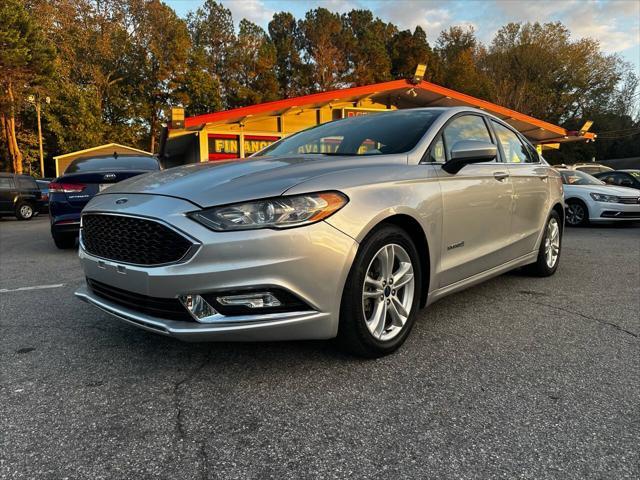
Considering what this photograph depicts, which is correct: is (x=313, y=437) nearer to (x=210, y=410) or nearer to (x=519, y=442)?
(x=210, y=410)

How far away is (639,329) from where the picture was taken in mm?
3260

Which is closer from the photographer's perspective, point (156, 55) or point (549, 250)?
point (549, 250)

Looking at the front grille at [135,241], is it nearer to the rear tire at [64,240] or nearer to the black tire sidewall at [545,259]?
the black tire sidewall at [545,259]

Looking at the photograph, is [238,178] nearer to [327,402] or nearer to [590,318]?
[327,402]

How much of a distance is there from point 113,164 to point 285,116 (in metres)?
12.8

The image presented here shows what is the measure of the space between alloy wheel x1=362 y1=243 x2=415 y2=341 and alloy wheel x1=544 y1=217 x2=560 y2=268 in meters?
2.56

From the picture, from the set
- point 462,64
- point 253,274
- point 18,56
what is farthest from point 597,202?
point 462,64

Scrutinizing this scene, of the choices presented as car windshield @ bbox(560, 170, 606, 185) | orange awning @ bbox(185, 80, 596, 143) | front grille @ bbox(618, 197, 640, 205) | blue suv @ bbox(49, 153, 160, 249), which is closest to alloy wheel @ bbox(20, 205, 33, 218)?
orange awning @ bbox(185, 80, 596, 143)

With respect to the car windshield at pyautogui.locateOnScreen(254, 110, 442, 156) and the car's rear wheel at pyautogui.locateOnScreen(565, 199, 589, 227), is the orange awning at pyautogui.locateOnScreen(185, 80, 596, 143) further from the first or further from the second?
the car windshield at pyautogui.locateOnScreen(254, 110, 442, 156)

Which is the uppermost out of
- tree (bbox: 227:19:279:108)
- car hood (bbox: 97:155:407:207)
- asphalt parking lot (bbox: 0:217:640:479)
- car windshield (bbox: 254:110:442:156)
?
tree (bbox: 227:19:279:108)

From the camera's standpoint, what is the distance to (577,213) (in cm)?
1032

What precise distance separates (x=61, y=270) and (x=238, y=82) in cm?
4460

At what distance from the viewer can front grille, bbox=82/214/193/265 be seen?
7.36 feet

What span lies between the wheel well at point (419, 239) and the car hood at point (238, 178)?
0.36 m
